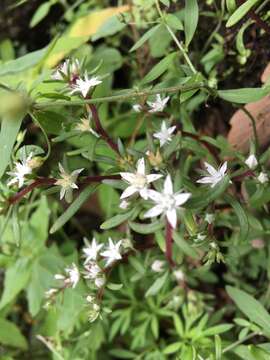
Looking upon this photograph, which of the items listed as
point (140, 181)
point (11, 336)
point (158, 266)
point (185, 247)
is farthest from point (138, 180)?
point (11, 336)

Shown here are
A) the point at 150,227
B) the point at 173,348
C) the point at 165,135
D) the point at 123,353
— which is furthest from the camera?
the point at 123,353

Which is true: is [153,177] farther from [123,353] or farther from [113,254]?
[123,353]

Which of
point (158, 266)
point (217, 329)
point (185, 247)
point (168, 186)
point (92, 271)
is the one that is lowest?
point (217, 329)

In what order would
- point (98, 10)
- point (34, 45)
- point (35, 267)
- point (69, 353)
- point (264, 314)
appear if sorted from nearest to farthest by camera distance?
1. point (264, 314)
2. point (69, 353)
3. point (35, 267)
4. point (98, 10)
5. point (34, 45)

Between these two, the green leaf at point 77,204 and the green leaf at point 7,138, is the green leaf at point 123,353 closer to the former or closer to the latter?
the green leaf at point 77,204

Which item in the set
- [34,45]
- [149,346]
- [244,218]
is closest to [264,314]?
[244,218]

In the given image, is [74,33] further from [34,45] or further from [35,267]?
[35,267]

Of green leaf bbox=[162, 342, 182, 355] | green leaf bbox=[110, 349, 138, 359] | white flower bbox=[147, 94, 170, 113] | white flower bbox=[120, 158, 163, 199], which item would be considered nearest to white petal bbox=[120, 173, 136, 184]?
white flower bbox=[120, 158, 163, 199]

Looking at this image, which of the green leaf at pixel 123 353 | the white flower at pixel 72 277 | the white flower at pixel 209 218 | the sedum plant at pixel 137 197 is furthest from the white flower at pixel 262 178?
the green leaf at pixel 123 353
